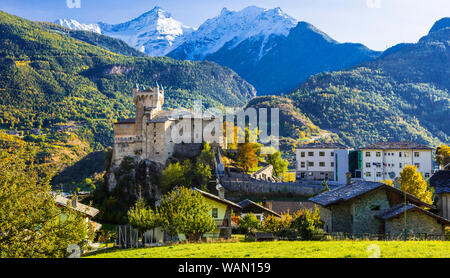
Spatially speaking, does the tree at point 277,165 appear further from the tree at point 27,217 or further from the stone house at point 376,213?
the tree at point 27,217

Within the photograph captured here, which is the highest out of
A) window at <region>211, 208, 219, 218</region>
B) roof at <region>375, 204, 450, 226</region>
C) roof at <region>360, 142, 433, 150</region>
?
roof at <region>360, 142, 433, 150</region>

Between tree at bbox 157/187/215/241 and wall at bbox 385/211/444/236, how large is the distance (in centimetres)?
1350

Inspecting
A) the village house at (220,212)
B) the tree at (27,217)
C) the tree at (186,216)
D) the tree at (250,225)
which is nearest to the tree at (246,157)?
the tree at (250,225)

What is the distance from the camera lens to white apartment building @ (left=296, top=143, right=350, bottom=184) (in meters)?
92.2

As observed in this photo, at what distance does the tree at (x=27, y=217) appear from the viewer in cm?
1922

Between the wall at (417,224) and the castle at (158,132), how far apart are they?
56.2m

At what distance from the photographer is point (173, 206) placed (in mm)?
36219

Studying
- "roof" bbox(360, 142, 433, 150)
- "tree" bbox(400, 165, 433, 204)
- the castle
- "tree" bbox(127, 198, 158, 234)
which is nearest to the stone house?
"tree" bbox(400, 165, 433, 204)

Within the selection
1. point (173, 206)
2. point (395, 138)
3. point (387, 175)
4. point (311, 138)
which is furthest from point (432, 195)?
point (395, 138)

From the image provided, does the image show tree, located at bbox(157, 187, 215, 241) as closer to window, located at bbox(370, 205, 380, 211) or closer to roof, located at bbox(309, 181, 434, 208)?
roof, located at bbox(309, 181, 434, 208)

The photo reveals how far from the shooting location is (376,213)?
35781 mm

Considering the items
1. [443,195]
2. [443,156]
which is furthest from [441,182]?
[443,156]

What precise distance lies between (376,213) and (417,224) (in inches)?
127

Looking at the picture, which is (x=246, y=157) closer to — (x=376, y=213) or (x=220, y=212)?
(x=220, y=212)
